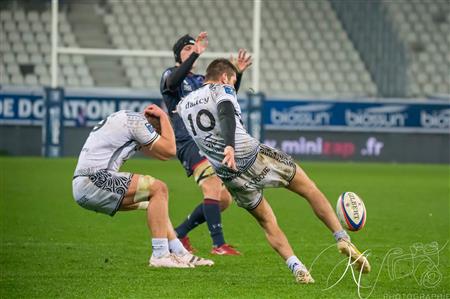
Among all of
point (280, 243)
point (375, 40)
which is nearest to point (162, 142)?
point (280, 243)

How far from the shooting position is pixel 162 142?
8977mm

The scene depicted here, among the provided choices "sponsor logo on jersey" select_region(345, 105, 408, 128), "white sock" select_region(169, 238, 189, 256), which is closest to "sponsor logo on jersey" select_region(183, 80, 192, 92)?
"white sock" select_region(169, 238, 189, 256)

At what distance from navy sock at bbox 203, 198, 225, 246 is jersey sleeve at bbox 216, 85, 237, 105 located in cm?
238

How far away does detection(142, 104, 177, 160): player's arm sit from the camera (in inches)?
353

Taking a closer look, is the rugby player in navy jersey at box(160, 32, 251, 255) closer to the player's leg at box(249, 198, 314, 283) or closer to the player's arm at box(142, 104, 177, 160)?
the player's arm at box(142, 104, 177, 160)

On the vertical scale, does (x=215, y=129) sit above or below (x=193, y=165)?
above

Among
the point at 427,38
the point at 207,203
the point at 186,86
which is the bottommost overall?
the point at 207,203

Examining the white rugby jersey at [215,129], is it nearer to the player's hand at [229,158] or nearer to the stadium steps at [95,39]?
the player's hand at [229,158]

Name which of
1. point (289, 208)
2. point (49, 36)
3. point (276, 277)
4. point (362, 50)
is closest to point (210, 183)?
point (276, 277)

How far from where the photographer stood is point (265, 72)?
101 feet

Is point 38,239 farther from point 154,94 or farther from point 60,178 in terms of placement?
point 154,94

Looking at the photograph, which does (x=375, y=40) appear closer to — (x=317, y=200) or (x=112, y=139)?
(x=112, y=139)

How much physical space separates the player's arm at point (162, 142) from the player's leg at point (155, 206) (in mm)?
245

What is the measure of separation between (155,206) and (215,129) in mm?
1131
